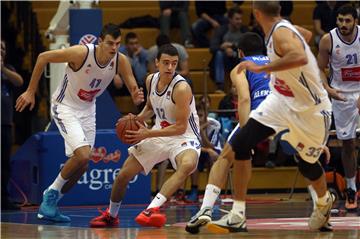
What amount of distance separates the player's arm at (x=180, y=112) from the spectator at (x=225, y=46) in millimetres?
6670

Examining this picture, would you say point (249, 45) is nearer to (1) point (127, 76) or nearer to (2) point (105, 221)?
(1) point (127, 76)

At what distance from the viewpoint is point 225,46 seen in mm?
16625

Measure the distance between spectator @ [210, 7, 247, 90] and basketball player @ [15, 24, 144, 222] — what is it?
569 centimetres

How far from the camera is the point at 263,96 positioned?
960cm

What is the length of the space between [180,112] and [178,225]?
1066 millimetres

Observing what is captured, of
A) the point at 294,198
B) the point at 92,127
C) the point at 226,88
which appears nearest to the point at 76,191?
the point at 92,127

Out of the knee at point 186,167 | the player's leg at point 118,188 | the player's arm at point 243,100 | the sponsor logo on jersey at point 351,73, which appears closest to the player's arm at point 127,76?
the player's leg at point 118,188

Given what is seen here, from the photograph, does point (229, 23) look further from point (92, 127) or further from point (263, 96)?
point (263, 96)

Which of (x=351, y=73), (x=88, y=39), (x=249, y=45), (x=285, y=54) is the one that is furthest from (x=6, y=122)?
(x=285, y=54)

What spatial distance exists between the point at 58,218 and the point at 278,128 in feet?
10.1

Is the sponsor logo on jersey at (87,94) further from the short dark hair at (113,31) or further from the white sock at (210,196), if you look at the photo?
the white sock at (210,196)

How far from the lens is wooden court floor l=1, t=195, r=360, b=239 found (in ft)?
28.7

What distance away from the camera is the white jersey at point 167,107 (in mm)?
10086

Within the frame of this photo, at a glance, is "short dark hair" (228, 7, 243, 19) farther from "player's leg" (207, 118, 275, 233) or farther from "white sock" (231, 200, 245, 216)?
"white sock" (231, 200, 245, 216)
